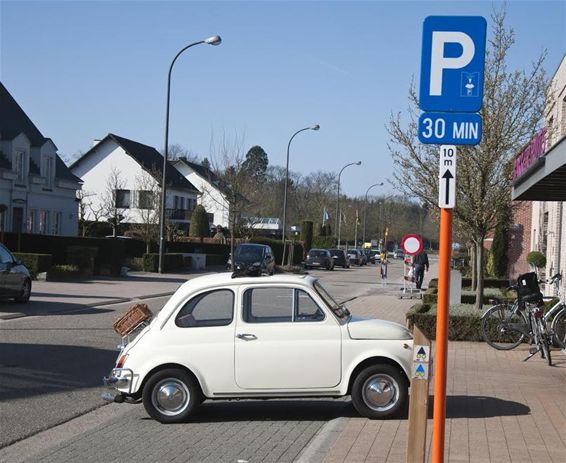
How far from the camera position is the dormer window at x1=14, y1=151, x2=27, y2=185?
139 feet

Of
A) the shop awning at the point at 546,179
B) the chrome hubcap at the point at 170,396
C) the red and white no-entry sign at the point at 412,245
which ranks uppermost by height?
the shop awning at the point at 546,179

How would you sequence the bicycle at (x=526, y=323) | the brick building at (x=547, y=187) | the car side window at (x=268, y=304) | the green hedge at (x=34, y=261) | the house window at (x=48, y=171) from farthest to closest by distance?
the house window at (x=48, y=171) < the green hedge at (x=34, y=261) < the bicycle at (x=526, y=323) < the brick building at (x=547, y=187) < the car side window at (x=268, y=304)

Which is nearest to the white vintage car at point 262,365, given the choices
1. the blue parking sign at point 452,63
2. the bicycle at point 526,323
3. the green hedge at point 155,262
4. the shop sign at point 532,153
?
the blue parking sign at point 452,63

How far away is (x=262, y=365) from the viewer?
823 centimetres

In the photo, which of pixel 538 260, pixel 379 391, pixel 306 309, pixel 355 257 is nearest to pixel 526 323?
pixel 379 391

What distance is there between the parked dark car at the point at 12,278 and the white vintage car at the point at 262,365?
39.2 ft

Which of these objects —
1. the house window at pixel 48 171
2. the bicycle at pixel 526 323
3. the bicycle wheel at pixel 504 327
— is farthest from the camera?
the house window at pixel 48 171

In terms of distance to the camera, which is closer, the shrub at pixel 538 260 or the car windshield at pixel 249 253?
the shrub at pixel 538 260

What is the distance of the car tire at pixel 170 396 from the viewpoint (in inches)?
324

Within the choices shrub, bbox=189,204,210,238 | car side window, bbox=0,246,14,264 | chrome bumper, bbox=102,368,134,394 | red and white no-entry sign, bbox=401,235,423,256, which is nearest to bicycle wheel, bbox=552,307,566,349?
chrome bumper, bbox=102,368,134,394

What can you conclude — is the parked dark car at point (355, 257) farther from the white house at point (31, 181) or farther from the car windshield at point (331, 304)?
the car windshield at point (331, 304)

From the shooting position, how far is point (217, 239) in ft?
196

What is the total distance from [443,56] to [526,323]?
10.1 meters

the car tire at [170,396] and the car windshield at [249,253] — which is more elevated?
the car windshield at [249,253]
